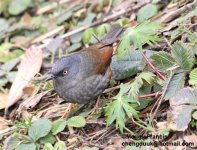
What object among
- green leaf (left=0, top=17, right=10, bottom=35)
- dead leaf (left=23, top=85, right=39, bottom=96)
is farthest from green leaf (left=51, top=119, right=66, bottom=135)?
green leaf (left=0, top=17, right=10, bottom=35)

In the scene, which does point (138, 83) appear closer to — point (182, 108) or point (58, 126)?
point (182, 108)

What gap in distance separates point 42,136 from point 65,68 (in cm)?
80

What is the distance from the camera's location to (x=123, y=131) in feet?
14.7

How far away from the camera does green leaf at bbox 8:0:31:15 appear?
7.78m

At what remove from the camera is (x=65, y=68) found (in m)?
4.98

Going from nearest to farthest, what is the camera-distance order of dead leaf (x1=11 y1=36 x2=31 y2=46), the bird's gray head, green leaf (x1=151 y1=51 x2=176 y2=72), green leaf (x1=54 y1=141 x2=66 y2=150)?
green leaf (x1=54 y1=141 x2=66 y2=150) < green leaf (x1=151 y1=51 x2=176 y2=72) < the bird's gray head < dead leaf (x1=11 y1=36 x2=31 y2=46)

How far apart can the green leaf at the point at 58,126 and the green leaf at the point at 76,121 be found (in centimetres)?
6

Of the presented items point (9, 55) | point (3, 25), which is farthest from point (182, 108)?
point (3, 25)

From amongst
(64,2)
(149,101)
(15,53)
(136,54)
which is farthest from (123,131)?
(64,2)

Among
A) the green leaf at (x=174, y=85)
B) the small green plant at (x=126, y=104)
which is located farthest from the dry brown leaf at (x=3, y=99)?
the green leaf at (x=174, y=85)

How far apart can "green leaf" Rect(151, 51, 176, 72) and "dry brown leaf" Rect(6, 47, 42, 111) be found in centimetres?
186

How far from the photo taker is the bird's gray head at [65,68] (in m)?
4.88

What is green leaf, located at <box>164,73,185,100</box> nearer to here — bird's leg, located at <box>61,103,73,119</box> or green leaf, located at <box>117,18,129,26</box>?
bird's leg, located at <box>61,103,73,119</box>

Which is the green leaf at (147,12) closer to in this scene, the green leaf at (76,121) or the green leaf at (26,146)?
the green leaf at (76,121)
